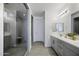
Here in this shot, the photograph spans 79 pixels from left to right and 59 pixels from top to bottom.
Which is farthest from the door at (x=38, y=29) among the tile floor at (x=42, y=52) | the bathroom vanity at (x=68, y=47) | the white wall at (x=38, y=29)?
the bathroom vanity at (x=68, y=47)

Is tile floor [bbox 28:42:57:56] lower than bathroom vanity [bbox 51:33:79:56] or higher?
lower

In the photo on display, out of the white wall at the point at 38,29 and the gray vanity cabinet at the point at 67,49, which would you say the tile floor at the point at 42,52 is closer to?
the gray vanity cabinet at the point at 67,49

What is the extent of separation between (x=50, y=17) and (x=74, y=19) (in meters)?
2.44

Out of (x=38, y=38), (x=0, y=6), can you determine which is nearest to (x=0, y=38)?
(x=0, y=6)

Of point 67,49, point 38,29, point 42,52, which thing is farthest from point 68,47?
point 38,29

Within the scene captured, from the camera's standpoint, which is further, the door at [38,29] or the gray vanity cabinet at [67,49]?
the door at [38,29]

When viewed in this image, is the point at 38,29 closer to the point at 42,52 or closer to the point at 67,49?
the point at 42,52

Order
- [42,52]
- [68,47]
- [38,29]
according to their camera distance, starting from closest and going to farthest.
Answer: [68,47]
[42,52]
[38,29]

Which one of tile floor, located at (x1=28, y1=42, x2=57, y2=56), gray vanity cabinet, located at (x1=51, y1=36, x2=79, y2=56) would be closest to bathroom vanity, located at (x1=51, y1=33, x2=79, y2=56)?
gray vanity cabinet, located at (x1=51, y1=36, x2=79, y2=56)

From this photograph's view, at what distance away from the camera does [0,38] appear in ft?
4.72

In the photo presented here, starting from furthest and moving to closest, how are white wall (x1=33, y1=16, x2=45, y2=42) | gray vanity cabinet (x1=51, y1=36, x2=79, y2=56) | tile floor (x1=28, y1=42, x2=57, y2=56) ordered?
white wall (x1=33, y1=16, x2=45, y2=42) → tile floor (x1=28, y1=42, x2=57, y2=56) → gray vanity cabinet (x1=51, y1=36, x2=79, y2=56)

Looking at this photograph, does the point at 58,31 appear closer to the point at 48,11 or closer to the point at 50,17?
the point at 50,17

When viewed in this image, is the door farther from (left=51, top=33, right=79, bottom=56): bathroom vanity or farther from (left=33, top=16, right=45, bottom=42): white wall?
(left=51, top=33, right=79, bottom=56): bathroom vanity

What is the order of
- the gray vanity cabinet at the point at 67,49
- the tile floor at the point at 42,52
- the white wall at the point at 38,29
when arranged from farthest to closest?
the white wall at the point at 38,29, the tile floor at the point at 42,52, the gray vanity cabinet at the point at 67,49
